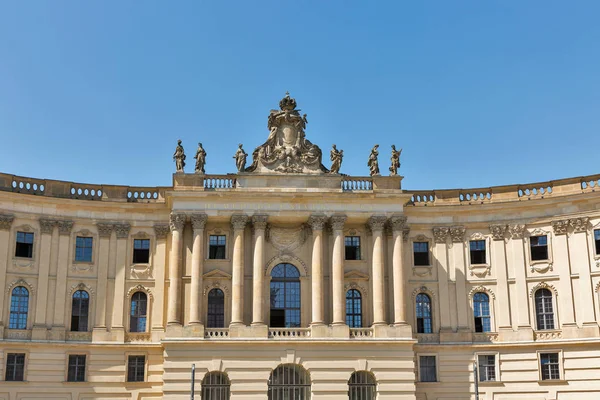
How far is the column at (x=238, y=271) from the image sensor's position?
48812 millimetres

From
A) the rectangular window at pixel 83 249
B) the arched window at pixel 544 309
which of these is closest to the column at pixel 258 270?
the rectangular window at pixel 83 249

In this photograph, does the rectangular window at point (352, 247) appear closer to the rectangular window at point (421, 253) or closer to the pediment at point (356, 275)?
the pediment at point (356, 275)

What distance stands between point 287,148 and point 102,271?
13423 millimetres

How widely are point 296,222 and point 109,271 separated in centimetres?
1167

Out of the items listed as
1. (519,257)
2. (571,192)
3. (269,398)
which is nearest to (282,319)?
(269,398)

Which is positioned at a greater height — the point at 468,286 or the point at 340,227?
the point at 340,227

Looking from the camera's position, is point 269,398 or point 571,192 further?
point 571,192

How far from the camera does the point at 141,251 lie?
52.2m

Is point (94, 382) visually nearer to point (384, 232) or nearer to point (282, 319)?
point (282, 319)

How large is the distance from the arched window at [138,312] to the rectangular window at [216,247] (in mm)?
4867

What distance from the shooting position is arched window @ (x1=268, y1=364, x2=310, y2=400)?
4762 cm

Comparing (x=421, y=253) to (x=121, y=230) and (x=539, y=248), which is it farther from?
(x=121, y=230)

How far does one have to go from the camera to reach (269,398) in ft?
156

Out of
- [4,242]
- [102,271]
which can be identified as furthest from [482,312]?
[4,242]
